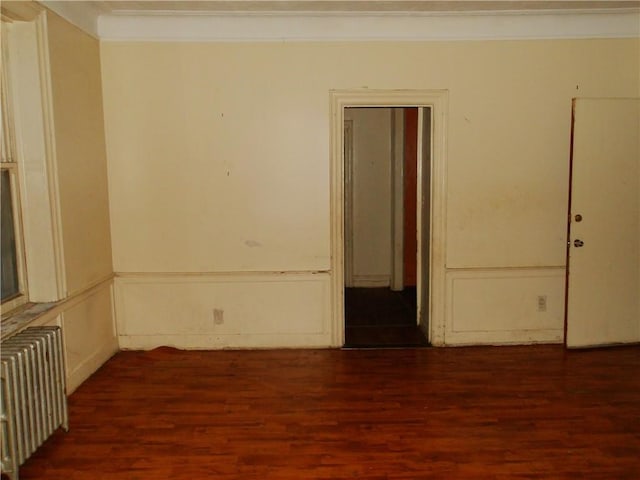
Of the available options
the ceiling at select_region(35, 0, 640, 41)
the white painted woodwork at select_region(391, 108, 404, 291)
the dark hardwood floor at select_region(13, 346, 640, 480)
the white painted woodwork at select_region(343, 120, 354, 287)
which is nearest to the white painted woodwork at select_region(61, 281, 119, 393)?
the dark hardwood floor at select_region(13, 346, 640, 480)

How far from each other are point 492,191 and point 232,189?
212 cm

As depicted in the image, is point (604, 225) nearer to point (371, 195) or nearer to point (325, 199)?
point (325, 199)

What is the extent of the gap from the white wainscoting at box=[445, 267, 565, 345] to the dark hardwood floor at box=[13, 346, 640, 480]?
0.51ft

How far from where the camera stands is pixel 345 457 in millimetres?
2762

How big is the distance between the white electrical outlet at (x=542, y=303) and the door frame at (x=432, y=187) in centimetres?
82

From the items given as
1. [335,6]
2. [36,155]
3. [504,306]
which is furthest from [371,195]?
[36,155]

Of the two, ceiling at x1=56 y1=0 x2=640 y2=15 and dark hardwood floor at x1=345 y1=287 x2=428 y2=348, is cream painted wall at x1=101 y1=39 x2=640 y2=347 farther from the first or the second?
dark hardwood floor at x1=345 y1=287 x2=428 y2=348

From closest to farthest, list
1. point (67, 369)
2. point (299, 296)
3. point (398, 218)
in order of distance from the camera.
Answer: point (67, 369) → point (299, 296) → point (398, 218)

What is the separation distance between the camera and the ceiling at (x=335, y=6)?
12.4 ft

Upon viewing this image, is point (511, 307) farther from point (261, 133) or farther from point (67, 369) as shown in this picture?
point (67, 369)

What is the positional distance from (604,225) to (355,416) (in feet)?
8.45

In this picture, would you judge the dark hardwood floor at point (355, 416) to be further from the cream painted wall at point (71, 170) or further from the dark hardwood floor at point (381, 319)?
the cream painted wall at point (71, 170)

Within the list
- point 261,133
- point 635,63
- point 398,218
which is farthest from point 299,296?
point 635,63

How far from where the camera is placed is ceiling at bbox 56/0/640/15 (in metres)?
3.77
